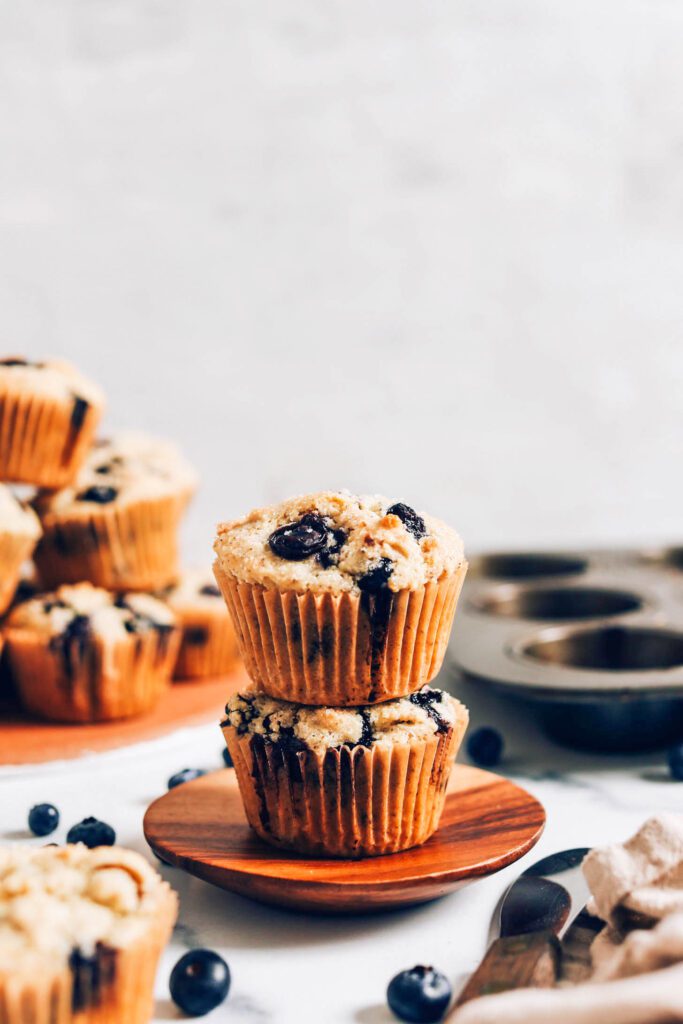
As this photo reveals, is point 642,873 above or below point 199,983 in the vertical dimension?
above

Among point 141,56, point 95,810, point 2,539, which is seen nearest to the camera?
point 95,810

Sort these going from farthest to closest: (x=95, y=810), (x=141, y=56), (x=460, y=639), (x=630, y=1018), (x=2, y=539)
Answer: (x=141, y=56)
(x=460, y=639)
(x=2, y=539)
(x=95, y=810)
(x=630, y=1018)

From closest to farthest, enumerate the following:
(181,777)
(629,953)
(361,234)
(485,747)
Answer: (629,953) < (181,777) < (485,747) < (361,234)

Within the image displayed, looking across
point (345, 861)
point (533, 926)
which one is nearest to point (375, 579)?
point (345, 861)

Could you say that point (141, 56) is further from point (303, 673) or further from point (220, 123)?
point (303, 673)

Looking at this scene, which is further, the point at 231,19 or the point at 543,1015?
the point at 231,19

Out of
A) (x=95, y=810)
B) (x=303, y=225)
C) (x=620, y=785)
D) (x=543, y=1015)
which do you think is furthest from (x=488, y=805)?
(x=303, y=225)

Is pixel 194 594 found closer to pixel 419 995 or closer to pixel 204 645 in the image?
pixel 204 645
